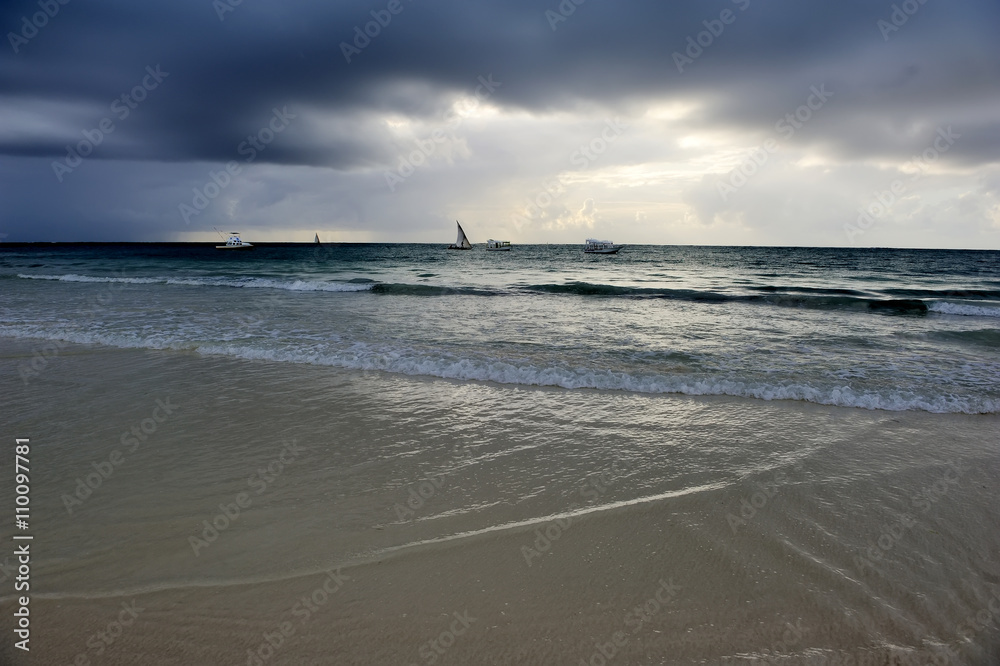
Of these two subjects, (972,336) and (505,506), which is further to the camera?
(972,336)

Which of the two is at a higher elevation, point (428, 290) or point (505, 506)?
point (428, 290)

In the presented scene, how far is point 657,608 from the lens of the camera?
10.00 feet

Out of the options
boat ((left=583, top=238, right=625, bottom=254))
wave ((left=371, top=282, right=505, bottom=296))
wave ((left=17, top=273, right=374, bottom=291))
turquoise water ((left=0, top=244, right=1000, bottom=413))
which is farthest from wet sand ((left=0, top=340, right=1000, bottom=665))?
boat ((left=583, top=238, right=625, bottom=254))

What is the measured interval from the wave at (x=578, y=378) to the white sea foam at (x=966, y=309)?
58.1ft

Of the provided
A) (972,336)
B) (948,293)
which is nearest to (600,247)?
(948,293)

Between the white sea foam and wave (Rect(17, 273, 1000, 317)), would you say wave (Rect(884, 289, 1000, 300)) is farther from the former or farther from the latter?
the white sea foam

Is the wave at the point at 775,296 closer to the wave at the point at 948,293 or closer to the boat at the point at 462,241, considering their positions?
the wave at the point at 948,293

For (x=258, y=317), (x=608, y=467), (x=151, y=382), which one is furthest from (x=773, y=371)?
(x=258, y=317)

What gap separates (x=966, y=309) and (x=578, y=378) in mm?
23007

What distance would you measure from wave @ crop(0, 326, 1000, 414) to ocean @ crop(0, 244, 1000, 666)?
0.20 feet

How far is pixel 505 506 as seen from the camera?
429 centimetres

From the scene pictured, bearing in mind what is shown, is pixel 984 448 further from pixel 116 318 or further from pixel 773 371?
pixel 116 318

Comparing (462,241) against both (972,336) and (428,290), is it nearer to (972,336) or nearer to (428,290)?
(428,290)

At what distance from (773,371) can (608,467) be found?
18.6 feet
